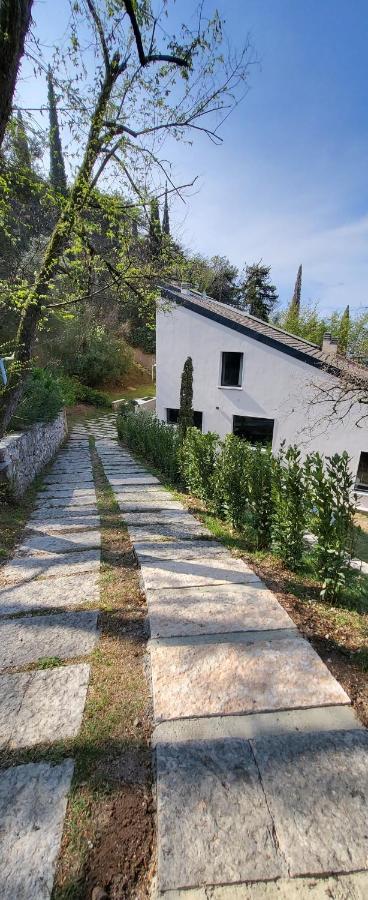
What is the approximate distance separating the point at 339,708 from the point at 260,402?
419 inches

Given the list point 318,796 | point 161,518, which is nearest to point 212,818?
point 318,796

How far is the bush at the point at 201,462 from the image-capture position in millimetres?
5484

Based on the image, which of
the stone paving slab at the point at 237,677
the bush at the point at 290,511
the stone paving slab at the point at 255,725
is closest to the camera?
the stone paving slab at the point at 255,725

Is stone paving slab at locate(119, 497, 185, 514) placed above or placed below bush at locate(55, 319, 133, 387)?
below

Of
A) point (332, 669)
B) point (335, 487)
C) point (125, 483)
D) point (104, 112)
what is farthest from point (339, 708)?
point (104, 112)

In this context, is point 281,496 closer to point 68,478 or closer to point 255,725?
point 255,725

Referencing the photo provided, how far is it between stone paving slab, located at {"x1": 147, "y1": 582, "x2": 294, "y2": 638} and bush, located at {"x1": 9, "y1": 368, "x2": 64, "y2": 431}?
5401 mm

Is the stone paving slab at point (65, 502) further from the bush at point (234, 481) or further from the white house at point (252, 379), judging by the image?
the white house at point (252, 379)

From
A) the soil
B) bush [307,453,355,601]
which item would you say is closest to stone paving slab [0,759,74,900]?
the soil

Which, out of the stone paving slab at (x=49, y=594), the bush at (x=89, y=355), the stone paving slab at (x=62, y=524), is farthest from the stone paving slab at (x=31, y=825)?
the bush at (x=89, y=355)

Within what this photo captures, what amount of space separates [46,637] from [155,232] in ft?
19.0

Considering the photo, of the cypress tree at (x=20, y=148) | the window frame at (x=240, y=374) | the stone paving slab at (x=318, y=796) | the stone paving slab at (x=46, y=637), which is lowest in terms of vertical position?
the stone paving slab at (x=46, y=637)

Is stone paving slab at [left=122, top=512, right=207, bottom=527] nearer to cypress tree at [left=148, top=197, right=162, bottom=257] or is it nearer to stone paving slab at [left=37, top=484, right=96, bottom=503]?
stone paving slab at [left=37, top=484, right=96, bottom=503]

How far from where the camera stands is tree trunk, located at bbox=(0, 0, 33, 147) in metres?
2.55
